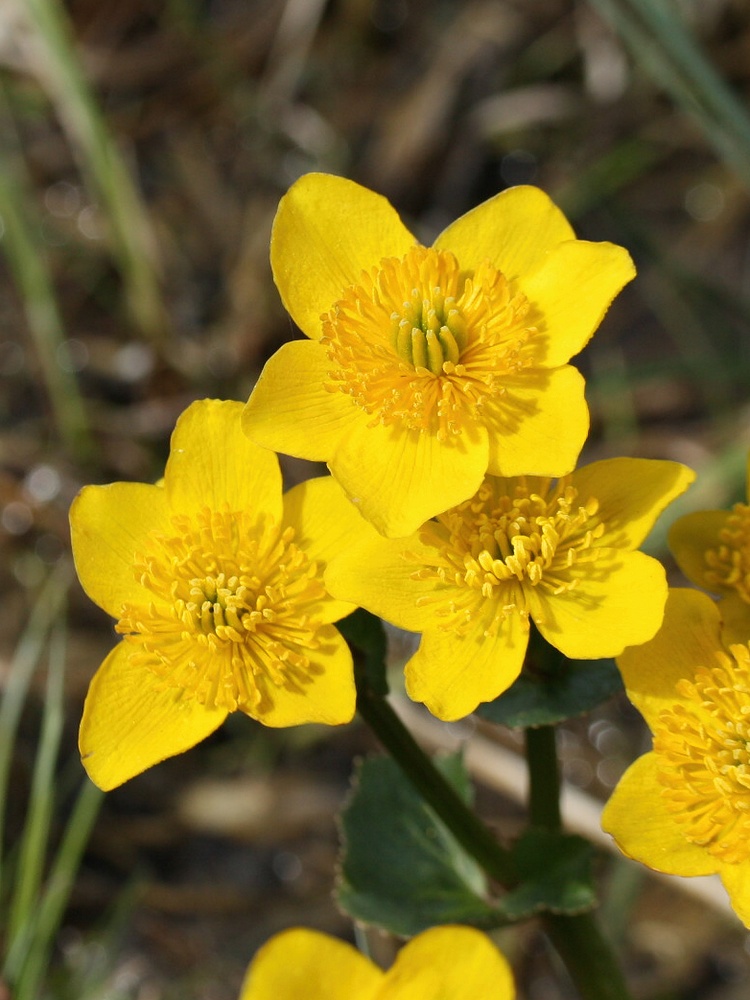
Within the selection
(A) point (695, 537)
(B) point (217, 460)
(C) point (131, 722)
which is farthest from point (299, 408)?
(A) point (695, 537)

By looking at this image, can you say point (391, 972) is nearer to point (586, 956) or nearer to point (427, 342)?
point (586, 956)

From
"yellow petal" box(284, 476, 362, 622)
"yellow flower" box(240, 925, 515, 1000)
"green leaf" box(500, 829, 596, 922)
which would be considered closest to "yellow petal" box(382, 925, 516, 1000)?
"yellow flower" box(240, 925, 515, 1000)

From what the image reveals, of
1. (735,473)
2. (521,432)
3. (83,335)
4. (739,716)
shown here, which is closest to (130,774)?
(521,432)

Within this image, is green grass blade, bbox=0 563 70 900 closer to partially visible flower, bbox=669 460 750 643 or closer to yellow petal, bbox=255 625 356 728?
yellow petal, bbox=255 625 356 728

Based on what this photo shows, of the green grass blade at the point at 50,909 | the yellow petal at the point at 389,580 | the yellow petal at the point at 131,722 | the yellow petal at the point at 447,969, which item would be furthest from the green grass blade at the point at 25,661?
the yellow petal at the point at 447,969

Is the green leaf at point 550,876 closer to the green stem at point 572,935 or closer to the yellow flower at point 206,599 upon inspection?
the green stem at point 572,935

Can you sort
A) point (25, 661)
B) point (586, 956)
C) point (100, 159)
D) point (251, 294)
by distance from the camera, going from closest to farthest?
point (586, 956), point (25, 661), point (100, 159), point (251, 294)
